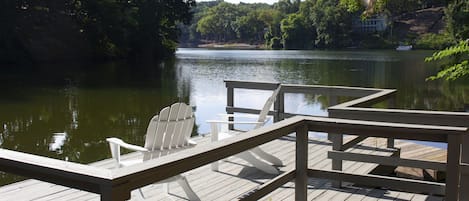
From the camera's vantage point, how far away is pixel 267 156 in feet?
15.7

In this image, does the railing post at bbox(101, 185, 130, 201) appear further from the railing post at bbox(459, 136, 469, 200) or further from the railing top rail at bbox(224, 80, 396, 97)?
the railing top rail at bbox(224, 80, 396, 97)

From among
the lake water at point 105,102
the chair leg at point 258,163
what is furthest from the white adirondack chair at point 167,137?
the lake water at point 105,102

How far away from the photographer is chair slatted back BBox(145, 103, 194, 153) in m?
3.62


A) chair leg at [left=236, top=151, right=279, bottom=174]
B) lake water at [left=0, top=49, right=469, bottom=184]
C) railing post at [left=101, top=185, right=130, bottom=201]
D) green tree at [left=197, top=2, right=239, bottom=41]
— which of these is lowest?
lake water at [left=0, top=49, right=469, bottom=184]

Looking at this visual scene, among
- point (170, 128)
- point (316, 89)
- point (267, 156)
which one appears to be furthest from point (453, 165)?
point (316, 89)

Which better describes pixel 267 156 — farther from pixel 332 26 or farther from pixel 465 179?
pixel 332 26

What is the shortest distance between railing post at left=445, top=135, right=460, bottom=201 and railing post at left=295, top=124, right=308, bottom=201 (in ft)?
2.38

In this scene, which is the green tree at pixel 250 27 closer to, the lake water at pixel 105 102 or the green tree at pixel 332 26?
the green tree at pixel 332 26

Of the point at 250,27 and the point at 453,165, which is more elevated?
the point at 250,27

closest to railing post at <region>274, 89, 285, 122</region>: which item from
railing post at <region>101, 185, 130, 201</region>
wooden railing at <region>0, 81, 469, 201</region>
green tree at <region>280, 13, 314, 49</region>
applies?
wooden railing at <region>0, 81, 469, 201</region>

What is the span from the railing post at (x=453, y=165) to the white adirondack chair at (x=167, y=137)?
1.73m

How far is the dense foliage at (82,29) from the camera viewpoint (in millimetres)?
31453

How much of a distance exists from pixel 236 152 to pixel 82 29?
3632 centimetres

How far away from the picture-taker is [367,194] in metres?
3.99
